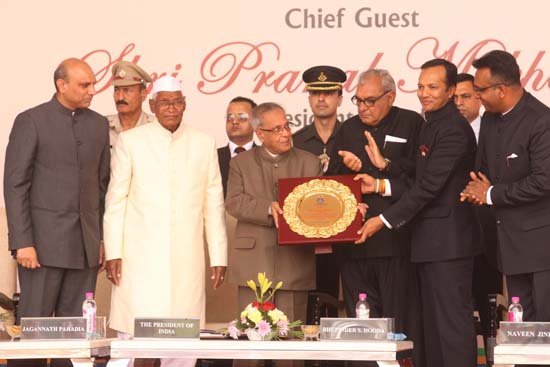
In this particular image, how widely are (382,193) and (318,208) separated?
0.39 m

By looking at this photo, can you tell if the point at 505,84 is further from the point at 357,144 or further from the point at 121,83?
the point at 121,83

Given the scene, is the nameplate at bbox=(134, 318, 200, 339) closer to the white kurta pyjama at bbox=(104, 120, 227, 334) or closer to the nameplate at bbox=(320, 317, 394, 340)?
the nameplate at bbox=(320, 317, 394, 340)

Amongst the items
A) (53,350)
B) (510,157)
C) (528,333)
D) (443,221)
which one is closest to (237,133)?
(443,221)

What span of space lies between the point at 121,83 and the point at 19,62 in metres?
1.65

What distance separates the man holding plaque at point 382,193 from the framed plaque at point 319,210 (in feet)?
0.51

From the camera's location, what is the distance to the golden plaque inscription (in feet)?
22.9

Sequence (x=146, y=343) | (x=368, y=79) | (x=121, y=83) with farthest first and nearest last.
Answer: (x=121, y=83) < (x=368, y=79) < (x=146, y=343)

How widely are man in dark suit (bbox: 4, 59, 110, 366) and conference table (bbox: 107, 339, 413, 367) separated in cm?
108

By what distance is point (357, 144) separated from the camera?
725 cm

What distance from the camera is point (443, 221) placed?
6.95 meters

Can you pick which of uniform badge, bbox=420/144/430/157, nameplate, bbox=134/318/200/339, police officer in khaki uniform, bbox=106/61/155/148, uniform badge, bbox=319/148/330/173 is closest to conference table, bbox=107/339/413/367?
nameplate, bbox=134/318/200/339

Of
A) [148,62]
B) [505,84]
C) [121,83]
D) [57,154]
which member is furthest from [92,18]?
[505,84]

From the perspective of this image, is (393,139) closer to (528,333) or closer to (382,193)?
(382,193)

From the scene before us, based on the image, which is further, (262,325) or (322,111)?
(322,111)
